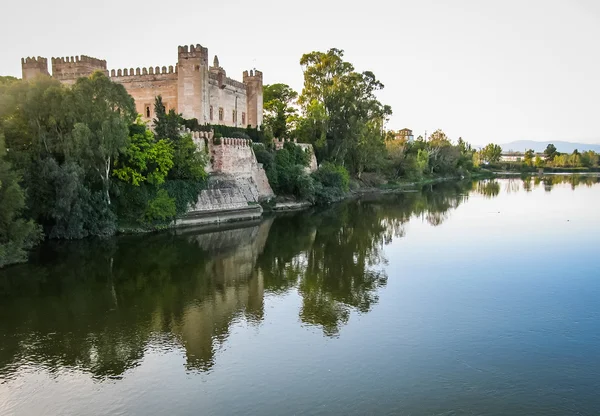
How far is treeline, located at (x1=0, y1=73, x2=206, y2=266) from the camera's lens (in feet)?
56.9

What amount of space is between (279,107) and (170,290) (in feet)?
103

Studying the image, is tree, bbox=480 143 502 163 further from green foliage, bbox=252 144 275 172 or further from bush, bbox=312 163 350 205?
green foliage, bbox=252 144 275 172

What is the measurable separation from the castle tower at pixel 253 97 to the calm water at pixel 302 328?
1805cm

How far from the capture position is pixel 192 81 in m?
28.2

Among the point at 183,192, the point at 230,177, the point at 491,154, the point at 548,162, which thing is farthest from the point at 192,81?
the point at 548,162

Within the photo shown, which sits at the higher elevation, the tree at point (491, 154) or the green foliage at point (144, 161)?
the tree at point (491, 154)

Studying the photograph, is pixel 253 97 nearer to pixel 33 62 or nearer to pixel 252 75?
pixel 252 75

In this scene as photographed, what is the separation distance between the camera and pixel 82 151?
1833 cm

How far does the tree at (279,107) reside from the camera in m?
39.4

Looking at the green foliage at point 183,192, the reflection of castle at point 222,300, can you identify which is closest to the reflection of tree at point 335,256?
the reflection of castle at point 222,300

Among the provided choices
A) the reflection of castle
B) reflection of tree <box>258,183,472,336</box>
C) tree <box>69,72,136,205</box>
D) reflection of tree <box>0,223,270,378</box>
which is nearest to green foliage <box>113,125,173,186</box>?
tree <box>69,72,136,205</box>

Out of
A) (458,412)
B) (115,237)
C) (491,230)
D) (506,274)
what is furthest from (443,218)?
(458,412)

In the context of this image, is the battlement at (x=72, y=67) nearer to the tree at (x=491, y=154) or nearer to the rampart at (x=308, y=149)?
the rampart at (x=308, y=149)

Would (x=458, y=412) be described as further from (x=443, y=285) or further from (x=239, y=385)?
(x=443, y=285)
